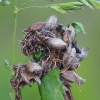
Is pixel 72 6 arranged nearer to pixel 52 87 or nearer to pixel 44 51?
pixel 44 51

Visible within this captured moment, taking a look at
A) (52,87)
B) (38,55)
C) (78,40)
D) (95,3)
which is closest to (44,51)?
(38,55)

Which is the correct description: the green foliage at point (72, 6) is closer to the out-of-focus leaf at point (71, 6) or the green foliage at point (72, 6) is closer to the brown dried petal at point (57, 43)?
the out-of-focus leaf at point (71, 6)

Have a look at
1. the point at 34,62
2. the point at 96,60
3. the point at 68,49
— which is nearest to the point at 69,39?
the point at 68,49

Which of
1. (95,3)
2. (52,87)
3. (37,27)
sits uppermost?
(95,3)

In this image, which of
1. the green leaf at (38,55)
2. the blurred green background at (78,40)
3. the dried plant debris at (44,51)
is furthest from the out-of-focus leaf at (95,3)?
the blurred green background at (78,40)

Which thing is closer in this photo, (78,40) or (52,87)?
(52,87)

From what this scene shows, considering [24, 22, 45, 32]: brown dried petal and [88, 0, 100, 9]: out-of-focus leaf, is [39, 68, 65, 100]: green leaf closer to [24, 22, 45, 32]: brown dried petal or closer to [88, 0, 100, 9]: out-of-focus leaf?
[24, 22, 45, 32]: brown dried petal
